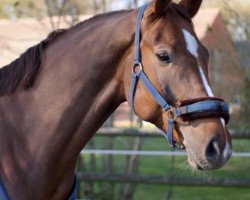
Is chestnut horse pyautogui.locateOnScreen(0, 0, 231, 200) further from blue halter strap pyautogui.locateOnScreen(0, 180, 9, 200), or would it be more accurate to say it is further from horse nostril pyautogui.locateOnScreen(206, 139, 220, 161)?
horse nostril pyautogui.locateOnScreen(206, 139, 220, 161)

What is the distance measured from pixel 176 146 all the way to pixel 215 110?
0.32 meters

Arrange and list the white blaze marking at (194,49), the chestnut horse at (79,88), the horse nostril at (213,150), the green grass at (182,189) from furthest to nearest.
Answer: the green grass at (182,189)
the chestnut horse at (79,88)
the white blaze marking at (194,49)
the horse nostril at (213,150)

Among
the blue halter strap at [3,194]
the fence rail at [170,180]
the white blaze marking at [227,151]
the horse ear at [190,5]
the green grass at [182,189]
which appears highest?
the horse ear at [190,5]

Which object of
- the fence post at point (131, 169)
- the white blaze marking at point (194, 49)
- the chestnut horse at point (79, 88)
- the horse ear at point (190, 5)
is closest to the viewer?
the white blaze marking at point (194, 49)

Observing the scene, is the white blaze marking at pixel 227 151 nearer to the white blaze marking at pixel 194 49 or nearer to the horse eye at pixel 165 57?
the white blaze marking at pixel 194 49

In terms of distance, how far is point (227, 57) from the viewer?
27.1 ft

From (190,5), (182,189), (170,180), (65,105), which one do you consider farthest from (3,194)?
(182,189)

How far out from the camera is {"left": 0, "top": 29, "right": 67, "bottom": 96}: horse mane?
2.99 m

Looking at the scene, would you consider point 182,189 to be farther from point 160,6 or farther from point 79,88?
point 160,6

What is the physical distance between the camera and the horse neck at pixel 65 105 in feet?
9.59

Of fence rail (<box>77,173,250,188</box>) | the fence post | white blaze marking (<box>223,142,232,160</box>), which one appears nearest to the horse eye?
white blaze marking (<box>223,142,232,160</box>)

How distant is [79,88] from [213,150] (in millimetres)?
859

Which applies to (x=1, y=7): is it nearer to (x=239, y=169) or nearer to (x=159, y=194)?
(x=159, y=194)

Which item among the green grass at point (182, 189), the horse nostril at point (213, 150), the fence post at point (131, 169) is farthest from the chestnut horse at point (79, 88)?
the fence post at point (131, 169)
